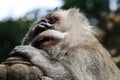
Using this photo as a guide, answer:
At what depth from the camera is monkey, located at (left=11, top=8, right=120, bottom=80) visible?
26.3 ft

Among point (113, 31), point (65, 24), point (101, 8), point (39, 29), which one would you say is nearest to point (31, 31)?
point (39, 29)

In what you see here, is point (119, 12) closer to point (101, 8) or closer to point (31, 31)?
point (31, 31)

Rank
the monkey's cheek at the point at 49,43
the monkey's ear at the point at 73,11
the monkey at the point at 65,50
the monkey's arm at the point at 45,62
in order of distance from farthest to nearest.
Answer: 1. the monkey's ear at the point at 73,11
2. the monkey's cheek at the point at 49,43
3. the monkey at the point at 65,50
4. the monkey's arm at the point at 45,62

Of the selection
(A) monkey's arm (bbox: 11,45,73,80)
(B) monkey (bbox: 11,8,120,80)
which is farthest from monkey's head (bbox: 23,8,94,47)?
(A) monkey's arm (bbox: 11,45,73,80)

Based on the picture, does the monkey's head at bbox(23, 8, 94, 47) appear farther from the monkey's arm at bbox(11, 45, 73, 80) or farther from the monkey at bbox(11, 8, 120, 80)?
the monkey's arm at bbox(11, 45, 73, 80)

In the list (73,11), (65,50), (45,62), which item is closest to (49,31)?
(65,50)

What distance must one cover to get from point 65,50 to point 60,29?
0.49 m

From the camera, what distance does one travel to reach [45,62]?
26.1 ft

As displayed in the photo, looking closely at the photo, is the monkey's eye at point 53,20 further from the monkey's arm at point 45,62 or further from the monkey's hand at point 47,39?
the monkey's arm at point 45,62

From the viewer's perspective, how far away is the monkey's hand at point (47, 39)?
27.5 feet

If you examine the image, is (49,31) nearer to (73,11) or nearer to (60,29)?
(60,29)

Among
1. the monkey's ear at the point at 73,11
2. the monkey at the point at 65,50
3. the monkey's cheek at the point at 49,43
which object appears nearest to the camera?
the monkey at the point at 65,50

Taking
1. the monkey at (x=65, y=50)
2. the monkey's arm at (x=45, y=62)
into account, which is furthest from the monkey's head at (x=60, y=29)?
the monkey's arm at (x=45, y=62)

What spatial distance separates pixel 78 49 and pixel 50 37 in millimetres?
560
